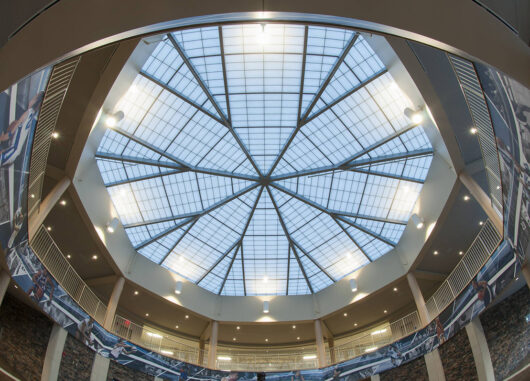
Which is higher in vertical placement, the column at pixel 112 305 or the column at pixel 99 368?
the column at pixel 112 305

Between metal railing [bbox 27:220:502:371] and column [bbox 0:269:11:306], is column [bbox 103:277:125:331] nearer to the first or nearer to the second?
metal railing [bbox 27:220:502:371]

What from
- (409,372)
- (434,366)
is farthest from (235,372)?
(434,366)

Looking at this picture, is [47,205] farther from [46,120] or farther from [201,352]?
[201,352]

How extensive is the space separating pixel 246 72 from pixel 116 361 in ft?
73.1

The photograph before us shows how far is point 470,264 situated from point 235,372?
20.8 metres

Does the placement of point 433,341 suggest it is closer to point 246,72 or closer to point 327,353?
point 327,353

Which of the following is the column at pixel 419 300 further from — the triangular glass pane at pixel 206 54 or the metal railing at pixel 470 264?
the triangular glass pane at pixel 206 54

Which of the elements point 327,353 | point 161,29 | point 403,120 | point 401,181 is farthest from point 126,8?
point 327,353

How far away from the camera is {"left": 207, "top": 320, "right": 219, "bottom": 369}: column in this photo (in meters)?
34.7

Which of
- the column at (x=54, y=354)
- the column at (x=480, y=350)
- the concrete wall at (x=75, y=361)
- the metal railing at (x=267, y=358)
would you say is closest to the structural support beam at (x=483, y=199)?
the column at (x=480, y=350)

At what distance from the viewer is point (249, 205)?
34344 mm

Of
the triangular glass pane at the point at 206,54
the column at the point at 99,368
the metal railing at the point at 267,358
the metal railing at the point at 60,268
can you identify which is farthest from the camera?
the metal railing at the point at 267,358

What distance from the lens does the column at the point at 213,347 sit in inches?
1367

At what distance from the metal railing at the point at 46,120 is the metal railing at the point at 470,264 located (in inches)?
958
